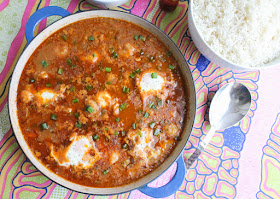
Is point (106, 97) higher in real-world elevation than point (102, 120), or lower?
higher

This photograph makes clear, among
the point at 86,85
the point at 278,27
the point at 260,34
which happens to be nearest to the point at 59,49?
the point at 86,85

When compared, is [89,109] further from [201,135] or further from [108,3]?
[201,135]

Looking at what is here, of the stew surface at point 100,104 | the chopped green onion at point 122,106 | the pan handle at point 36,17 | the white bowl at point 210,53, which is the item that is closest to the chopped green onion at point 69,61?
the stew surface at point 100,104

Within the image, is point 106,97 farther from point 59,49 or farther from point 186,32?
point 186,32

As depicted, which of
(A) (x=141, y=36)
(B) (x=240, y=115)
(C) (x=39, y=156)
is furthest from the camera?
(B) (x=240, y=115)

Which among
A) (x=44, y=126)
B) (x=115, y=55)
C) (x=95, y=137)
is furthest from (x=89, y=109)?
(x=115, y=55)

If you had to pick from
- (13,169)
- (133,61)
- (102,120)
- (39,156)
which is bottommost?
(13,169)

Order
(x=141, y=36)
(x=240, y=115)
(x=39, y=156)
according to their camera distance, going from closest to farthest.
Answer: (x=39, y=156)
(x=141, y=36)
(x=240, y=115)
